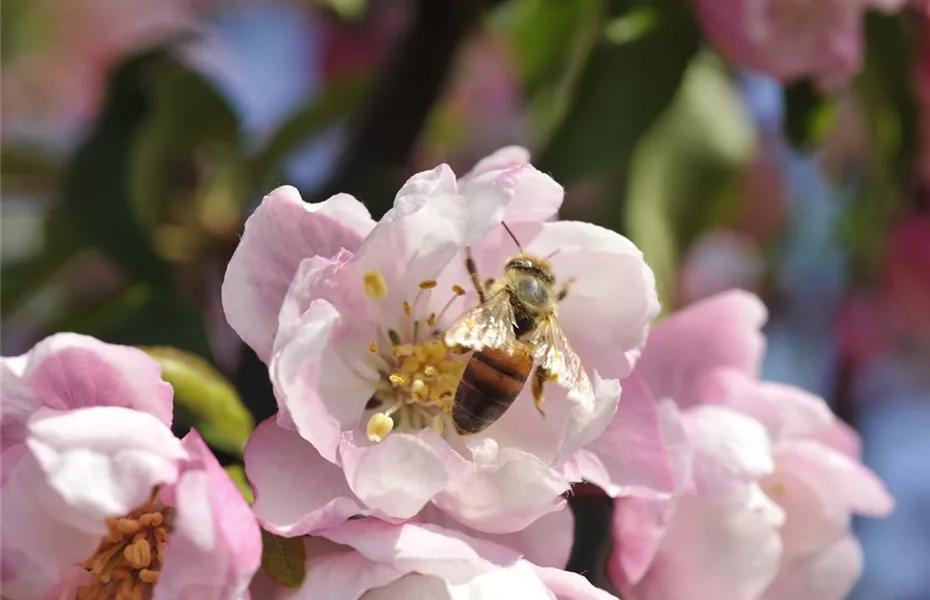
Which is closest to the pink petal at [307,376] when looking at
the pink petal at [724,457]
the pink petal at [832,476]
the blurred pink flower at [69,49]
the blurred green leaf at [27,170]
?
the pink petal at [724,457]

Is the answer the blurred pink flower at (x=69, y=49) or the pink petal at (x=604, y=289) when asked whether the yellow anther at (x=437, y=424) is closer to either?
the pink petal at (x=604, y=289)

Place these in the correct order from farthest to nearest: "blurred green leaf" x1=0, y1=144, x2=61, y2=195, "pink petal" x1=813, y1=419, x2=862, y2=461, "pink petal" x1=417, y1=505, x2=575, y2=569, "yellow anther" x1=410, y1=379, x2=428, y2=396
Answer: "blurred green leaf" x1=0, y1=144, x2=61, y2=195, "pink petal" x1=813, y1=419, x2=862, y2=461, "yellow anther" x1=410, y1=379, x2=428, y2=396, "pink petal" x1=417, y1=505, x2=575, y2=569

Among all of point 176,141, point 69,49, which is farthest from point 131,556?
point 69,49

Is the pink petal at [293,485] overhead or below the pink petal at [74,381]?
below

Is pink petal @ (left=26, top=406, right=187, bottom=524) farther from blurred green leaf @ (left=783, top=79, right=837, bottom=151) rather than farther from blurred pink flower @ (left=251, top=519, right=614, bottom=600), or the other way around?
blurred green leaf @ (left=783, top=79, right=837, bottom=151)

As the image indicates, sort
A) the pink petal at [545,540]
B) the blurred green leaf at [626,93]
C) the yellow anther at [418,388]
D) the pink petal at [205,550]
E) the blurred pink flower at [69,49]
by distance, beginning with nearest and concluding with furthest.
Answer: the pink petal at [205,550] → the pink petal at [545,540] → the yellow anther at [418,388] → the blurred green leaf at [626,93] → the blurred pink flower at [69,49]

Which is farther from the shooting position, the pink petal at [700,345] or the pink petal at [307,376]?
the pink petal at [700,345]

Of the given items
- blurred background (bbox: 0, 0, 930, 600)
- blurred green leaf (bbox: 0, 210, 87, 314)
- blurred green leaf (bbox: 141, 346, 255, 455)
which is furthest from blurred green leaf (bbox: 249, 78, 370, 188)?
blurred green leaf (bbox: 141, 346, 255, 455)
